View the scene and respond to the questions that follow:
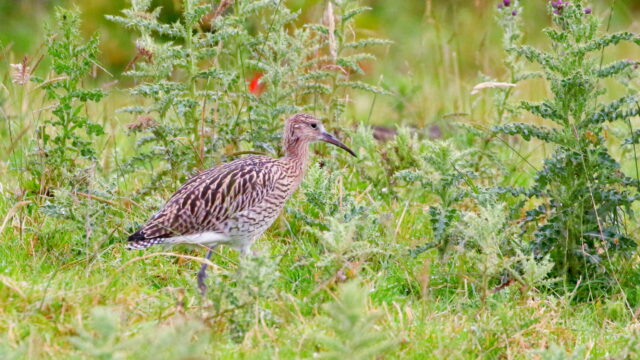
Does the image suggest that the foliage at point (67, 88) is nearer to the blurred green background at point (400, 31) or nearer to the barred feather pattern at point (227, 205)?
the barred feather pattern at point (227, 205)

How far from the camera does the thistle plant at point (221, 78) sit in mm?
6539

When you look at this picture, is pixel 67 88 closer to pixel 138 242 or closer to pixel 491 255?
pixel 138 242

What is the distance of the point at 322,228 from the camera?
671 cm

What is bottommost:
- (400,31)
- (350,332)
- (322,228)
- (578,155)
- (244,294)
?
(322,228)

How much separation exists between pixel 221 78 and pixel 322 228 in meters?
1.23

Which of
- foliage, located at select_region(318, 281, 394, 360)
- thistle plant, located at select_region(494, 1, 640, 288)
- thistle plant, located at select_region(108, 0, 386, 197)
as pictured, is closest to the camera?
foliage, located at select_region(318, 281, 394, 360)

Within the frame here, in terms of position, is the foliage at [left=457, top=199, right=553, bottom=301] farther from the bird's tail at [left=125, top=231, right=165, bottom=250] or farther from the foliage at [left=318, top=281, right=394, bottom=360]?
the bird's tail at [left=125, top=231, right=165, bottom=250]

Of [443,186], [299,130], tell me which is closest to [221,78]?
[299,130]

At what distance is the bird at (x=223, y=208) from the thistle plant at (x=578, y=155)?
159cm

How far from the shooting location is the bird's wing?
6.24 meters

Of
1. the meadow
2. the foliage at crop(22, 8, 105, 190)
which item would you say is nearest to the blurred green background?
the meadow

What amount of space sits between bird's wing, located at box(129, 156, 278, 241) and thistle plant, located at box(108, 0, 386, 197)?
394 millimetres

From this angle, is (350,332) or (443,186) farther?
(443,186)

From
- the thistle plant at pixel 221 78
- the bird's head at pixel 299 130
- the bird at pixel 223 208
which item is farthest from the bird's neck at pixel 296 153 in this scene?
the bird at pixel 223 208
